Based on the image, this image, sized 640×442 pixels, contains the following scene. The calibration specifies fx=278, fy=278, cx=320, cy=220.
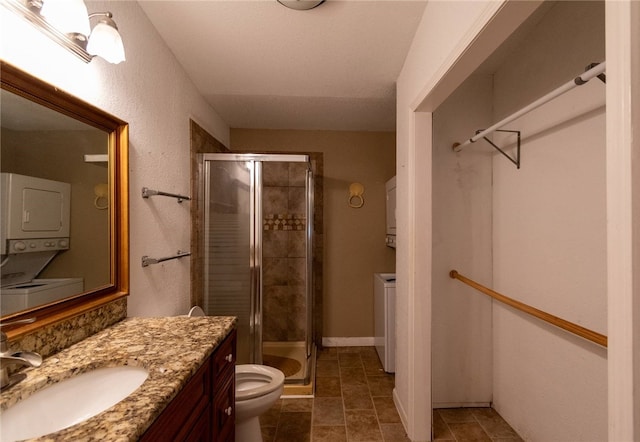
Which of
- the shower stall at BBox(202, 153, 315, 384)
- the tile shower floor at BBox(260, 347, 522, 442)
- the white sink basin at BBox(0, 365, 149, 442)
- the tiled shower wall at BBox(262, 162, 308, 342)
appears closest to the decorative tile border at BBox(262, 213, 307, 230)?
the tiled shower wall at BBox(262, 162, 308, 342)

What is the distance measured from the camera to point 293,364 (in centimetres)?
266

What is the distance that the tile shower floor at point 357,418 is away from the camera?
5.84 ft

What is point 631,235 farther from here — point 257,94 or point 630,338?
point 257,94

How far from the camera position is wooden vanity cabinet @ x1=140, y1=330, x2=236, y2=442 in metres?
0.76

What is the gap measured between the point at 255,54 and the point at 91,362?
186 centimetres

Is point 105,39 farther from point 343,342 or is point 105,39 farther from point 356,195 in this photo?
point 343,342

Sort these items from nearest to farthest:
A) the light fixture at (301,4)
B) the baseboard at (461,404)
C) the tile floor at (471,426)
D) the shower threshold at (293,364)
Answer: the light fixture at (301,4) < the tile floor at (471,426) < the baseboard at (461,404) < the shower threshold at (293,364)

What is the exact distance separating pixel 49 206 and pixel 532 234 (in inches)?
90.5

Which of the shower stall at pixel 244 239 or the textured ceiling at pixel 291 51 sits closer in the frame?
the textured ceiling at pixel 291 51

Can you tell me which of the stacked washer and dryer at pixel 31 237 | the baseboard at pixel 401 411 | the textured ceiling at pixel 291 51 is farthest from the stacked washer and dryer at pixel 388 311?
the stacked washer and dryer at pixel 31 237

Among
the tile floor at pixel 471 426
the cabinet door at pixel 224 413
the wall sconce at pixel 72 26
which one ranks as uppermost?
the wall sconce at pixel 72 26

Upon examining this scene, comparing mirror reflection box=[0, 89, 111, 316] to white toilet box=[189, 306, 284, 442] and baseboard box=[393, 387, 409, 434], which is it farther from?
baseboard box=[393, 387, 409, 434]

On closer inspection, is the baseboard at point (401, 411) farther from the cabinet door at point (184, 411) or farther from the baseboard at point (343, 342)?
the cabinet door at point (184, 411)

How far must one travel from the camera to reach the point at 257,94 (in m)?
2.38
